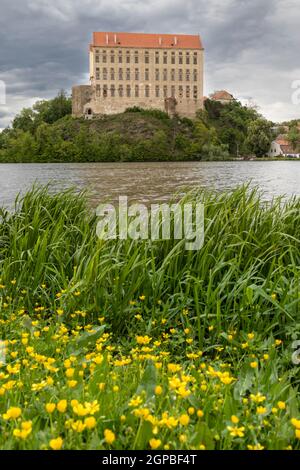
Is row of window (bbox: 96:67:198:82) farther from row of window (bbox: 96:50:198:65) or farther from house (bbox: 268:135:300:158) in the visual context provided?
house (bbox: 268:135:300:158)

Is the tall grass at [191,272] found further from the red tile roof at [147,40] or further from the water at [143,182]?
the red tile roof at [147,40]

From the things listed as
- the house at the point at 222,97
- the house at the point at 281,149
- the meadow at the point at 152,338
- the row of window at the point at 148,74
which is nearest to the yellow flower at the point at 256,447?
the meadow at the point at 152,338

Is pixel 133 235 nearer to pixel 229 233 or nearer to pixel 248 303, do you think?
pixel 229 233

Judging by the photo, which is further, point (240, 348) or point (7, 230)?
point (7, 230)

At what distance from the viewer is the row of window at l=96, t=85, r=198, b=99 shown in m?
108

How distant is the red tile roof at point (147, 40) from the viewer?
4563 inches

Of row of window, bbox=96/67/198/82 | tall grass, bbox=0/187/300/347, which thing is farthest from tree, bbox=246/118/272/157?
tall grass, bbox=0/187/300/347

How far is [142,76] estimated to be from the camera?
113 meters

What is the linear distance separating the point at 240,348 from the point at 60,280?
2.14 meters

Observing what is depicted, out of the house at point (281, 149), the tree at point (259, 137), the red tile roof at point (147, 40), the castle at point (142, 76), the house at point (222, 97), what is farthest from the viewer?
the house at point (222, 97)

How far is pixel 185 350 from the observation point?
378cm

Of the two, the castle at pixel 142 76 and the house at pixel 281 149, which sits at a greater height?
the castle at pixel 142 76

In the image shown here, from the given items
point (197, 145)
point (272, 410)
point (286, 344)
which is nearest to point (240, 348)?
point (286, 344)
